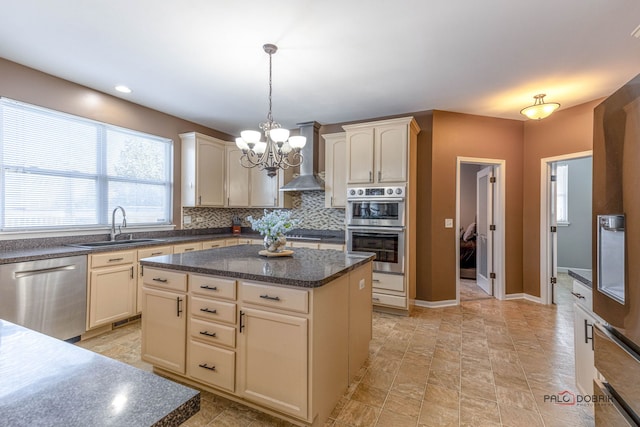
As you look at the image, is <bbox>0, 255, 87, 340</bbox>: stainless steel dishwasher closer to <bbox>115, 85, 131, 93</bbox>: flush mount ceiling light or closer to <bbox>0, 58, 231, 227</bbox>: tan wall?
<bbox>0, 58, 231, 227</bbox>: tan wall

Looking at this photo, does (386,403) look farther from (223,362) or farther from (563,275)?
(563,275)

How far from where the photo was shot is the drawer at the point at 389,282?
11.9 ft

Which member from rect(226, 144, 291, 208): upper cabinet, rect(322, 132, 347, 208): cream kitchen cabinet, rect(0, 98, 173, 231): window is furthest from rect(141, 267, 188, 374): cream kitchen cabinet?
rect(226, 144, 291, 208): upper cabinet

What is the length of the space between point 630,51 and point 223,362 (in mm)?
4126

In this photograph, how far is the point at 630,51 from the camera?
101 inches

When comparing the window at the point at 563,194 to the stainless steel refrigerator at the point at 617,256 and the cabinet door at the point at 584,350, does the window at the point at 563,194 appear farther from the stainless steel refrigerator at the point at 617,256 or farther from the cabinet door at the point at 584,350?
the stainless steel refrigerator at the point at 617,256

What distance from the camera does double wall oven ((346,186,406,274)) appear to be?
3629 millimetres

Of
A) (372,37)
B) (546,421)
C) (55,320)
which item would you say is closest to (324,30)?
(372,37)

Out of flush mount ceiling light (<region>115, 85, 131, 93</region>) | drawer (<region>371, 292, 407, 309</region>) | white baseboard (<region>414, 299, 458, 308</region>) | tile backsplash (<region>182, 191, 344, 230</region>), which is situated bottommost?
white baseboard (<region>414, 299, 458, 308</region>)

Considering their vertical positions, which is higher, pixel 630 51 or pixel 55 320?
pixel 630 51

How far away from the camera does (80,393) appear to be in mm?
621

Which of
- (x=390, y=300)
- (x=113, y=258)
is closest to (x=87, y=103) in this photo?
(x=113, y=258)

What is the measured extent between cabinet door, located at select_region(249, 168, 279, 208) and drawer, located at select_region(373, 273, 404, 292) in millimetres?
2102

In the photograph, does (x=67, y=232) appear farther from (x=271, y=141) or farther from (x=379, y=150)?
(x=379, y=150)
